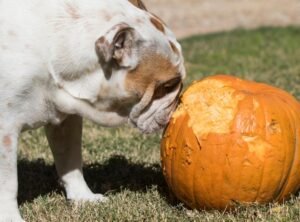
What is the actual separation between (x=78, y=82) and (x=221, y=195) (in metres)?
1.08

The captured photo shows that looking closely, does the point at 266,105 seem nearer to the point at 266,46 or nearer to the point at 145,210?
the point at 145,210

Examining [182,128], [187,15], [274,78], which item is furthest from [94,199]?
[187,15]

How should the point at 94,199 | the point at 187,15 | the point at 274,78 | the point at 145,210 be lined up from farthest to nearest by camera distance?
the point at 187,15
the point at 274,78
the point at 94,199
the point at 145,210

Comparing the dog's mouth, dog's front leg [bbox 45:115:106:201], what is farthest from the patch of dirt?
the dog's mouth

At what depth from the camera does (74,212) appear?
14.1ft

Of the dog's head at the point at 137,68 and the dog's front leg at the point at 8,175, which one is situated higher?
the dog's head at the point at 137,68

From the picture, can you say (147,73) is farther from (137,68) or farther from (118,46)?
(118,46)

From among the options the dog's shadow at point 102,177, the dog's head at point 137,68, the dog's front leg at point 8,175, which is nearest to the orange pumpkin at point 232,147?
the dog's head at point 137,68

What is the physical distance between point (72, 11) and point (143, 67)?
0.55 m

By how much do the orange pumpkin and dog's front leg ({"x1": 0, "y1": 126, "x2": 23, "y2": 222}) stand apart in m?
0.95

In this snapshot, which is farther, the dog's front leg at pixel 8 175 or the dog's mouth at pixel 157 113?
the dog's mouth at pixel 157 113

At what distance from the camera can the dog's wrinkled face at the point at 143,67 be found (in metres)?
3.88

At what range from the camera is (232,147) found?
3.90 metres

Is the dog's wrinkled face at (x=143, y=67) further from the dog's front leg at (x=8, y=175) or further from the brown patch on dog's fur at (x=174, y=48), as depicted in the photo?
the dog's front leg at (x=8, y=175)
